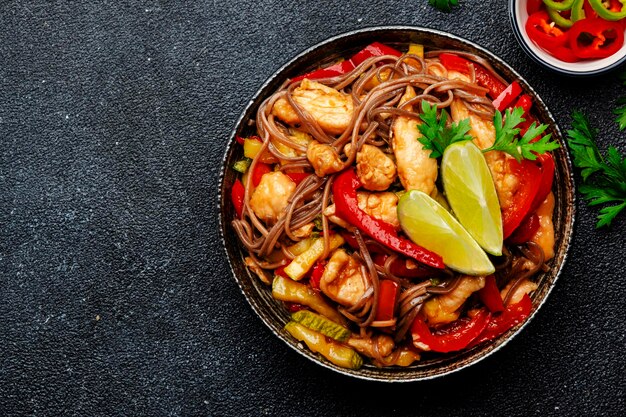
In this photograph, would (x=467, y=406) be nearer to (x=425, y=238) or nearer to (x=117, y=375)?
(x=425, y=238)

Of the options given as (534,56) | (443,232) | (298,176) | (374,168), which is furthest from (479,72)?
(298,176)

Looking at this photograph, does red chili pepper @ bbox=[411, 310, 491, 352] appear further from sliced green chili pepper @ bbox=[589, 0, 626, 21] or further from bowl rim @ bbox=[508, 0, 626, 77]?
sliced green chili pepper @ bbox=[589, 0, 626, 21]

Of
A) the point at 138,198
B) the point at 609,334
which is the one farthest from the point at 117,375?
the point at 609,334

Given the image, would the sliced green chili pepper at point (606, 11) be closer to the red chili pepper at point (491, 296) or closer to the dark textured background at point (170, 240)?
the dark textured background at point (170, 240)

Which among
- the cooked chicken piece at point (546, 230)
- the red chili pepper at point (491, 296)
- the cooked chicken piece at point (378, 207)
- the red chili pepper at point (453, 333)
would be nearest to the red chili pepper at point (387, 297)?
the red chili pepper at point (453, 333)

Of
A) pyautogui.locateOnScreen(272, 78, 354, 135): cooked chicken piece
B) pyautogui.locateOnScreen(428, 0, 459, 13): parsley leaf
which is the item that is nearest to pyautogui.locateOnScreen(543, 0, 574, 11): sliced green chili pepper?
pyautogui.locateOnScreen(428, 0, 459, 13): parsley leaf

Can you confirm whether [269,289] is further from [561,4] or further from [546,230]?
[561,4]
